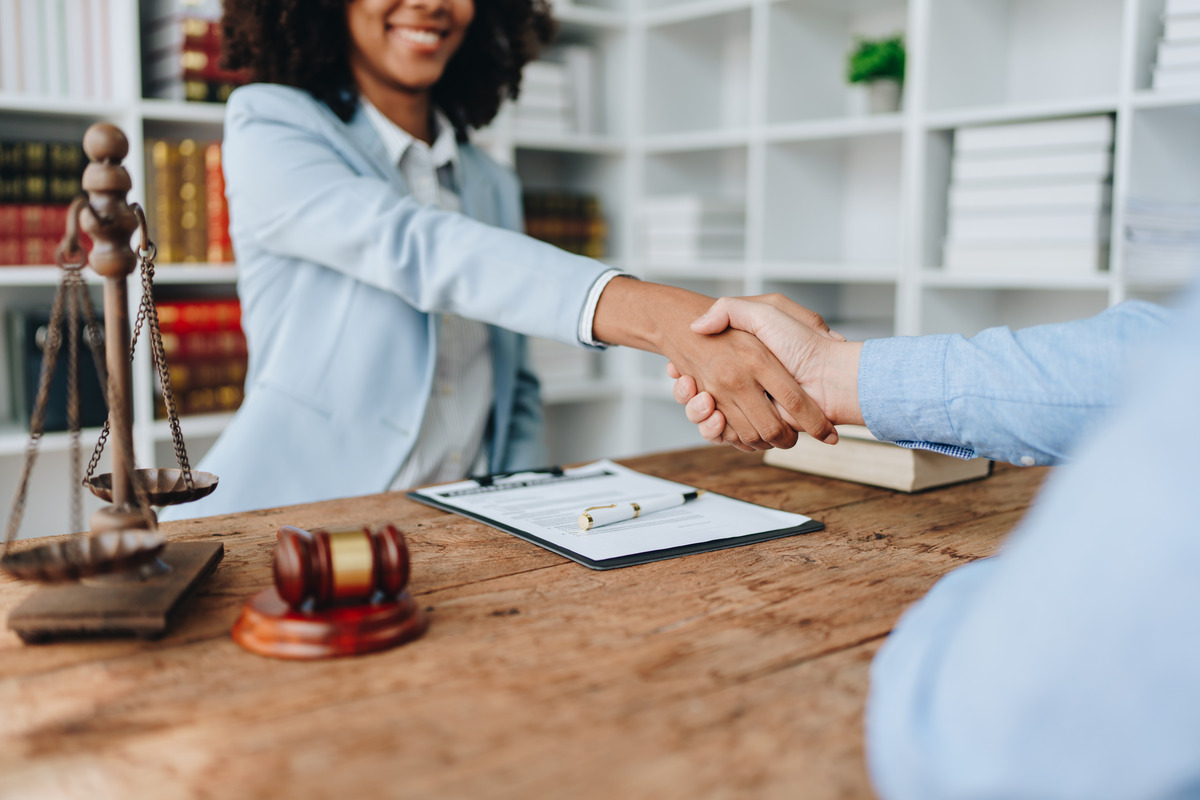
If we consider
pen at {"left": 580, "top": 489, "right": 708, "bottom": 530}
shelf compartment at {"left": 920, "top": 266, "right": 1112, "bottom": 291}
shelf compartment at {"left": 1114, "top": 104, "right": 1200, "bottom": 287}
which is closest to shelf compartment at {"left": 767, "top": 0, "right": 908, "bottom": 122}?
shelf compartment at {"left": 920, "top": 266, "right": 1112, "bottom": 291}

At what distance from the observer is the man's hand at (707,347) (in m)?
1.23

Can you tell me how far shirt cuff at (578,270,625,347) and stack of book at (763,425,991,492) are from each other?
0.31m

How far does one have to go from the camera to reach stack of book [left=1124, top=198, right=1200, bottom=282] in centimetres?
200

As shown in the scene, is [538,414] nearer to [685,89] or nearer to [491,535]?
[491,535]

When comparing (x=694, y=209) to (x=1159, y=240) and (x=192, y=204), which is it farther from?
(x=192, y=204)

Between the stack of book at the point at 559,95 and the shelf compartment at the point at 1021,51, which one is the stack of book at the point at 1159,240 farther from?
the stack of book at the point at 559,95

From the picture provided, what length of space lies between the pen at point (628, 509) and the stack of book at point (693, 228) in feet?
6.34

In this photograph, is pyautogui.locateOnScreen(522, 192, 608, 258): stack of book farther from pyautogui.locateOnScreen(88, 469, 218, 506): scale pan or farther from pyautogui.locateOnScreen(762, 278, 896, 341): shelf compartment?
pyautogui.locateOnScreen(88, 469, 218, 506): scale pan

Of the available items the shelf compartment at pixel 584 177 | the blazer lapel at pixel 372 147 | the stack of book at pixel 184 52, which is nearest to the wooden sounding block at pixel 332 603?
the blazer lapel at pixel 372 147

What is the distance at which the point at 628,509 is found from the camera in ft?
3.32

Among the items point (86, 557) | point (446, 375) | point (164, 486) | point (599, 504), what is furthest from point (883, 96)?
point (86, 557)

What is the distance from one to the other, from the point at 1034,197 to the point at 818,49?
918 millimetres

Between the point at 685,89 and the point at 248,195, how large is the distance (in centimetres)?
199

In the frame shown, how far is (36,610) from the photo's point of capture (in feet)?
2.25
